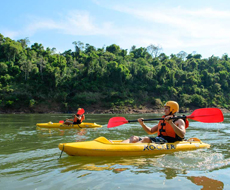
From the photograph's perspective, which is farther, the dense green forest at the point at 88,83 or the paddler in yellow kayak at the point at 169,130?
the dense green forest at the point at 88,83

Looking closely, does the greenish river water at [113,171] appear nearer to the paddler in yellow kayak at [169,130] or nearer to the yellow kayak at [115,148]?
the yellow kayak at [115,148]

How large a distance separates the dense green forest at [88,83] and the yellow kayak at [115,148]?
32464 mm

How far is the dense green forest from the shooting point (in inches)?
1503

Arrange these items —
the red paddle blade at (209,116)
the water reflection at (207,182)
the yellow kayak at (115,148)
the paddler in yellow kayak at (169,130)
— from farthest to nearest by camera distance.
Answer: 1. the red paddle blade at (209,116)
2. the paddler in yellow kayak at (169,130)
3. the yellow kayak at (115,148)
4. the water reflection at (207,182)

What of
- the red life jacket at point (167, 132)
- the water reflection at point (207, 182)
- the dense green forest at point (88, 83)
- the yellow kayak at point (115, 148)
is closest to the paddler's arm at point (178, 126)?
the red life jacket at point (167, 132)

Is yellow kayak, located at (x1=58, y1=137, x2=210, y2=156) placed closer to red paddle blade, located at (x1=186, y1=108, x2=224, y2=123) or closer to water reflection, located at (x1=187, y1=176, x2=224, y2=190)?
red paddle blade, located at (x1=186, y1=108, x2=224, y2=123)

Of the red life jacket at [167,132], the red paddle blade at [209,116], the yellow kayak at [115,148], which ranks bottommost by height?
the yellow kayak at [115,148]

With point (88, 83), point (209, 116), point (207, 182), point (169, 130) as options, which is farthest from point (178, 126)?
point (88, 83)

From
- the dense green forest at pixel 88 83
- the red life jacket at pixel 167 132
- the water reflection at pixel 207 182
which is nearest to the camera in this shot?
the water reflection at pixel 207 182

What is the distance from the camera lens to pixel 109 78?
152 ft

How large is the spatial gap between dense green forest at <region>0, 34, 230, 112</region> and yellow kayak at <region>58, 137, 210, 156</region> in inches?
1278

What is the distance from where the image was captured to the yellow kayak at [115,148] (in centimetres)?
486

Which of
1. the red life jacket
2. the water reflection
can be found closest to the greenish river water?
the water reflection

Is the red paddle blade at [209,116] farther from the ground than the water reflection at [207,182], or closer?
farther from the ground
